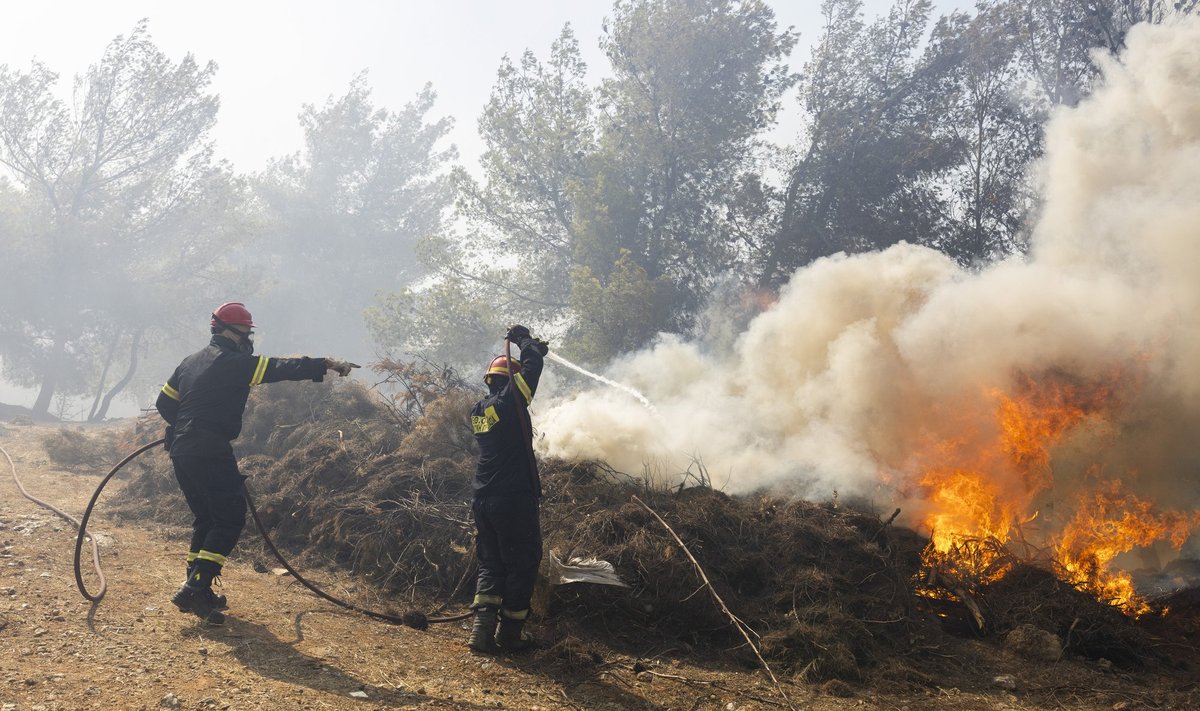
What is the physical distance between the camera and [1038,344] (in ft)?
29.4

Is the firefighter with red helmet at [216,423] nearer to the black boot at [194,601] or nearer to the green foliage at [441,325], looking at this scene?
the black boot at [194,601]

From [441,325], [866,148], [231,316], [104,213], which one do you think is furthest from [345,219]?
[231,316]

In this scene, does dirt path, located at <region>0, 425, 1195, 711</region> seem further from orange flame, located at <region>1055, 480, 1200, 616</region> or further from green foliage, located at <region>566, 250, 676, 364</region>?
green foliage, located at <region>566, 250, 676, 364</region>

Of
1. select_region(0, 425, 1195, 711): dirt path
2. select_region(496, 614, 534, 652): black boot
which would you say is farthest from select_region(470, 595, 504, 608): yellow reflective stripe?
select_region(0, 425, 1195, 711): dirt path

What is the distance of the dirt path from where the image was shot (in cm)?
421

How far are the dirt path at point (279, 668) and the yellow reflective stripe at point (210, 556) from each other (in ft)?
1.42

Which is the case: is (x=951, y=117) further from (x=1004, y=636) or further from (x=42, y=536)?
(x=42, y=536)

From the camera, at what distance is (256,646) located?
5137 millimetres

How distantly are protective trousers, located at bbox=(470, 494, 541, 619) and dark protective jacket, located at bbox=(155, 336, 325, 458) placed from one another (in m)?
1.82

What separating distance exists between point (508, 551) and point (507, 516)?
26 cm

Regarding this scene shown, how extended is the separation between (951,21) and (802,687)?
19523mm

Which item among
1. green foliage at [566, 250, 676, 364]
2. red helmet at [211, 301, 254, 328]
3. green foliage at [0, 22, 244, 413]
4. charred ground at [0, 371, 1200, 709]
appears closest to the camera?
charred ground at [0, 371, 1200, 709]

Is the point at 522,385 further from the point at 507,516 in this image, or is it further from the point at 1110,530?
the point at 1110,530

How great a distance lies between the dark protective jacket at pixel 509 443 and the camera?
225 inches
